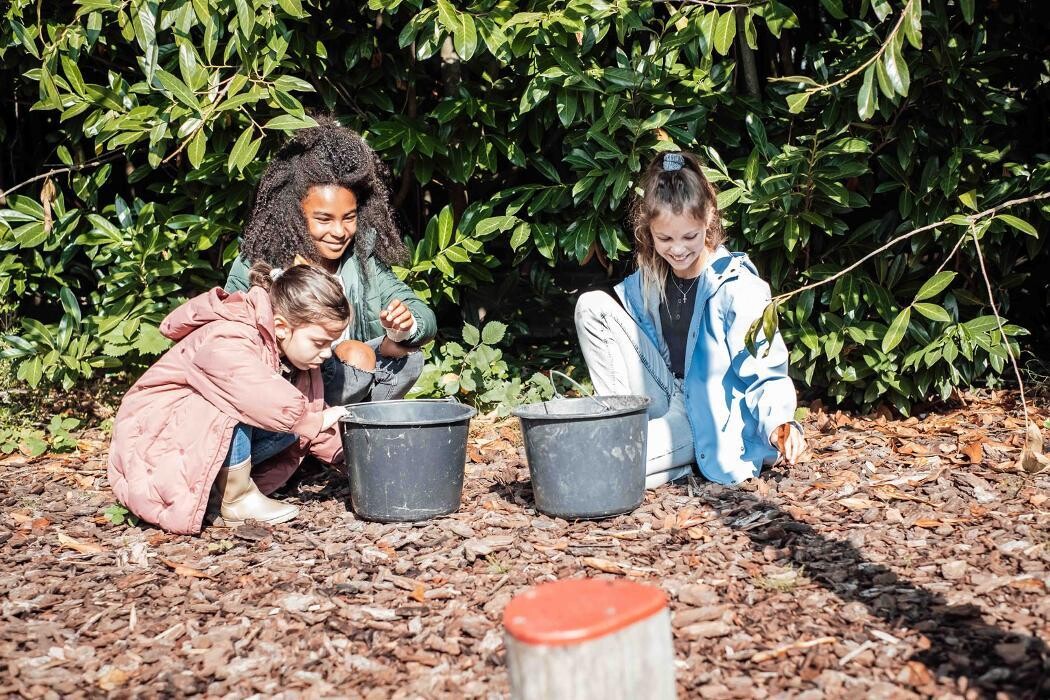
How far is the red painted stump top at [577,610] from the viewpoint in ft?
5.47

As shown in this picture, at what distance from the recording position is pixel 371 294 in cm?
379

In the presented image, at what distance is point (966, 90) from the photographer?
360cm

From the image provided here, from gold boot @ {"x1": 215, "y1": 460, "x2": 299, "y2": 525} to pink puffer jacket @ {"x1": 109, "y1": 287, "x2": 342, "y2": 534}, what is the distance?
0.13m

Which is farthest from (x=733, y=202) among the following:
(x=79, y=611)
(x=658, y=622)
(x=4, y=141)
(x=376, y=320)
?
(x=4, y=141)

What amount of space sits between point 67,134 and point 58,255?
1.96ft

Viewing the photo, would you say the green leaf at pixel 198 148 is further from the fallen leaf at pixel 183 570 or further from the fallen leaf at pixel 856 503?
the fallen leaf at pixel 856 503

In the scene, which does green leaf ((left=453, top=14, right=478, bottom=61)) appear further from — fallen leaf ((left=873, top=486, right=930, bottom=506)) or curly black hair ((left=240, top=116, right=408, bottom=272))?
fallen leaf ((left=873, top=486, right=930, bottom=506))

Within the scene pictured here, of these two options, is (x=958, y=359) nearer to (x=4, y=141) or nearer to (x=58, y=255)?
(x=58, y=255)

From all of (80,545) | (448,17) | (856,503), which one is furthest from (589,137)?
(80,545)

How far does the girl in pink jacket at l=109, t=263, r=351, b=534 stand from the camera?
296 cm

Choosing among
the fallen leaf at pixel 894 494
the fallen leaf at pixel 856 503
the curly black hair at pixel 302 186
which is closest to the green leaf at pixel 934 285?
the fallen leaf at pixel 894 494

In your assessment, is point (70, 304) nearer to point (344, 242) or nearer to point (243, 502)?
point (344, 242)

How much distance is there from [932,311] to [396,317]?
1991 mm

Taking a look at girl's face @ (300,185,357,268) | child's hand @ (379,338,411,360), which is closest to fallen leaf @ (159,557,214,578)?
child's hand @ (379,338,411,360)
